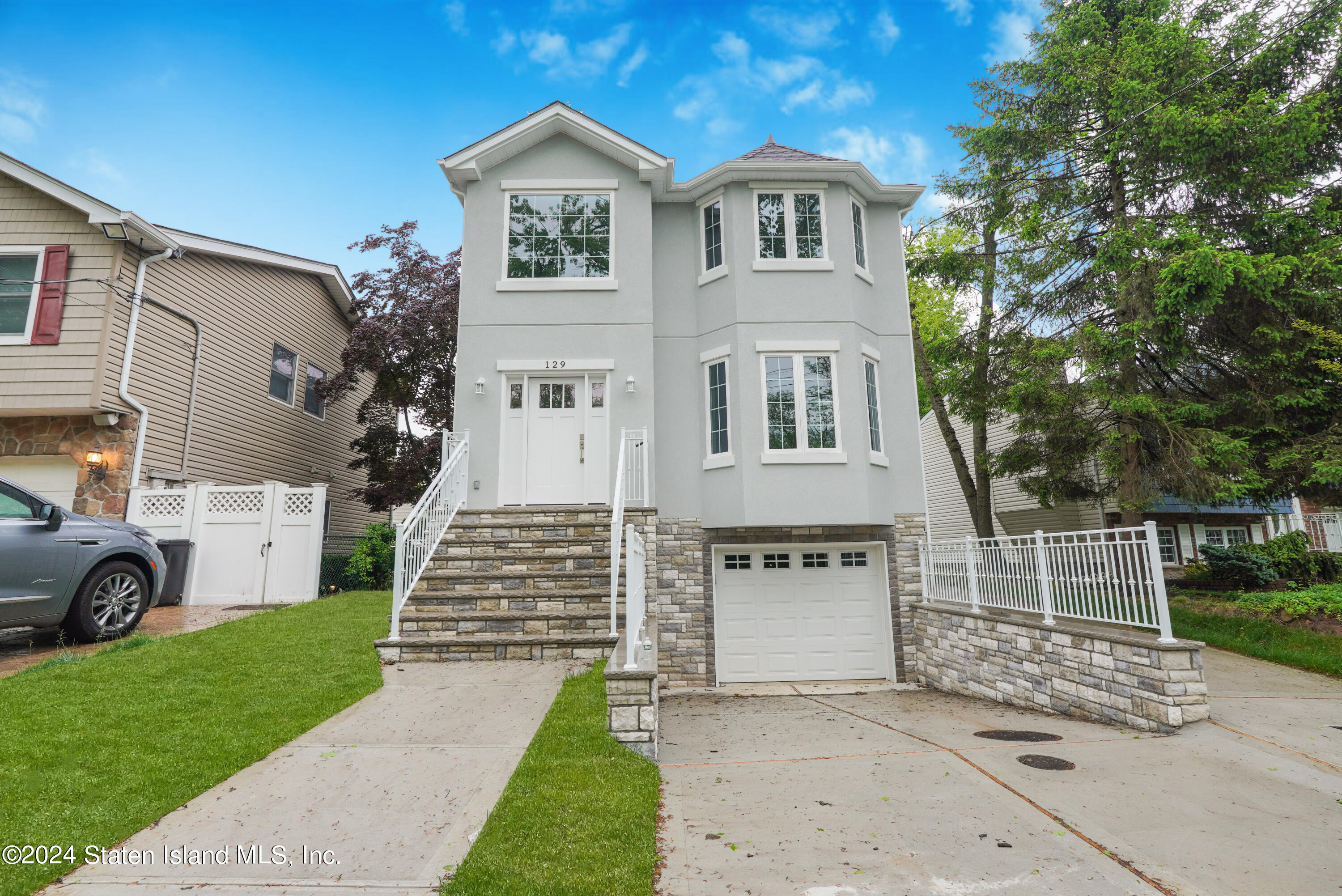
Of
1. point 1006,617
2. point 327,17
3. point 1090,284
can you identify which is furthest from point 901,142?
point 1006,617

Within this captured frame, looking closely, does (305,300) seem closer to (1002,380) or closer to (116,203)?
(116,203)

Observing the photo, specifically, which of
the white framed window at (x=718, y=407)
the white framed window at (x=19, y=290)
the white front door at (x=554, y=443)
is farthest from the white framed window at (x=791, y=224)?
the white framed window at (x=19, y=290)

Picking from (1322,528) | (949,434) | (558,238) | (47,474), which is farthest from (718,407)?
(1322,528)

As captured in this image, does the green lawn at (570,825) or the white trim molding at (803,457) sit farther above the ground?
the white trim molding at (803,457)

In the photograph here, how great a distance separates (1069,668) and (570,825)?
5498 millimetres

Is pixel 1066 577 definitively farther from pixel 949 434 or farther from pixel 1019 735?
pixel 949 434

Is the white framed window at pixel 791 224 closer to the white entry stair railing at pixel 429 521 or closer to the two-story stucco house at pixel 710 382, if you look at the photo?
the two-story stucco house at pixel 710 382

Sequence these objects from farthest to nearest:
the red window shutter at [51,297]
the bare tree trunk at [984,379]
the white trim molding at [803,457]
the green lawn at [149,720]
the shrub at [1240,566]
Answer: the bare tree trunk at [984,379] < the shrub at [1240,566] < the red window shutter at [51,297] < the white trim molding at [803,457] < the green lawn at [149,720]

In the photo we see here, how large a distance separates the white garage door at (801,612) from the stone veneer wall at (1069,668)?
0.97 metres

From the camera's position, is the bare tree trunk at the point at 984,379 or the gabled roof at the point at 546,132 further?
the bare tree trunk at the point at 984,379

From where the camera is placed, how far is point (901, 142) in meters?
20.5

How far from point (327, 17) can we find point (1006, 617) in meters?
18.8

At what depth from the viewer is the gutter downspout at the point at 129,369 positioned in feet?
33.8

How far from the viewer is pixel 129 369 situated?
1050cm
